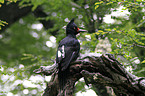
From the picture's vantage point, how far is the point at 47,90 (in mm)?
3117

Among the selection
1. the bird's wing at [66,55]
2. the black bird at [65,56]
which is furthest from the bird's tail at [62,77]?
the bird's wing at [66,55]

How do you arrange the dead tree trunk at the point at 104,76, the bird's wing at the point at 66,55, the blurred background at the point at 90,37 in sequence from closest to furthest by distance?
the dead tree trunk at the point at 104,76
the bird's wing at the point at 66,55
the blurred background at the point at 90,37

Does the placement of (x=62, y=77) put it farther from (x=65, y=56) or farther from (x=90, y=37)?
(x=90, y=37)

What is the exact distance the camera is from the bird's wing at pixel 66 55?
2861 millimetres

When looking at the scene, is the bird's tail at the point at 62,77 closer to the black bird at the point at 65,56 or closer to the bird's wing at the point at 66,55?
the black bird at the point at 65,56

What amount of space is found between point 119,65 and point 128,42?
4.72ft

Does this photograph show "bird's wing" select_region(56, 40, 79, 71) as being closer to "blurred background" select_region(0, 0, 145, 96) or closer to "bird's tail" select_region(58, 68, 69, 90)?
"bird's tail" select_region(58, 68, 69, 90)

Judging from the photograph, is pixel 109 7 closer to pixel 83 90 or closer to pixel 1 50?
pixel 83 90

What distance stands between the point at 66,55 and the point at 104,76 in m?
0.65

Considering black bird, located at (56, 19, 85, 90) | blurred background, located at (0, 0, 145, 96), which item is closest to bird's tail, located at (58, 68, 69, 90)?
black bird, located at (56, 19, 85, 90)

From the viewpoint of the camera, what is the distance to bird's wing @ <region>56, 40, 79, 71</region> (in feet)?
9.39

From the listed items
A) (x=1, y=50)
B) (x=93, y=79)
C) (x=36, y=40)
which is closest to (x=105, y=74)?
(x=93, y=79)

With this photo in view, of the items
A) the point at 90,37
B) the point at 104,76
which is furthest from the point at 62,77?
the point at 90,37

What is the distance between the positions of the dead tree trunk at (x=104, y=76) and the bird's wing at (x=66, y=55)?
0.11 meters
